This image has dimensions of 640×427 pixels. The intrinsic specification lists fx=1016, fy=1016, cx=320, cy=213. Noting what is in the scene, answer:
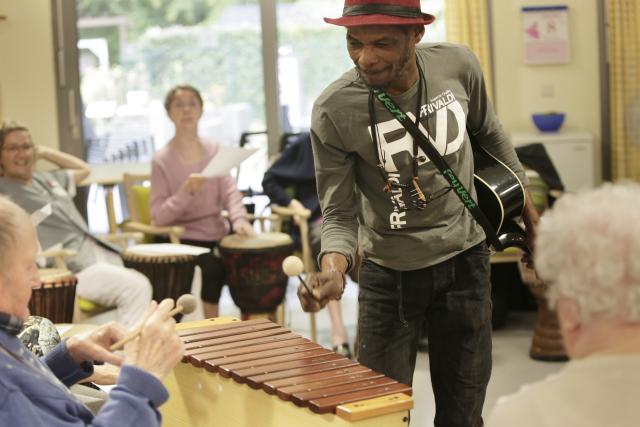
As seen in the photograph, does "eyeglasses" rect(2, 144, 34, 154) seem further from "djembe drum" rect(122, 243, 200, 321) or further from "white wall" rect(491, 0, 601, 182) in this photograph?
"white wall" rect(491, 0, 601, 182)

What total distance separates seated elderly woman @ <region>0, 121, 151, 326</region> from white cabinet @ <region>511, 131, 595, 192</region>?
2783 millimetres

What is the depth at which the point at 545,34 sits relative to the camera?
21.9ft

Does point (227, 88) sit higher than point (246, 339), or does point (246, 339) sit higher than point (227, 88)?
point (227, 88)

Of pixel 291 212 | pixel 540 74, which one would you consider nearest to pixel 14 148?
pixel 291 212

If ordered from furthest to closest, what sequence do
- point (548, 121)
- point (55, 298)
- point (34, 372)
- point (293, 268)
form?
point (548, 121) → point (55, 298) → point (293, 268) → point (34, 372)

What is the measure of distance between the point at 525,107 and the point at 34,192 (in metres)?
3.36

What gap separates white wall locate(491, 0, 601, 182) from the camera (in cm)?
671

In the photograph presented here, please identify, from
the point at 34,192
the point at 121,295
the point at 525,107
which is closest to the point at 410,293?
the point at 121,295

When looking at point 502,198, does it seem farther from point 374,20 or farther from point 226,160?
point 226,160

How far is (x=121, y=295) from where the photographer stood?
4.75m

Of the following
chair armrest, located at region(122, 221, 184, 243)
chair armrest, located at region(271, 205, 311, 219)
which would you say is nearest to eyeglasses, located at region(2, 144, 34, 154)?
chair armrest, located at region(122, 221, 184, 243)

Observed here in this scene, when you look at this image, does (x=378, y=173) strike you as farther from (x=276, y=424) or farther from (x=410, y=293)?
(x=276, y=424)

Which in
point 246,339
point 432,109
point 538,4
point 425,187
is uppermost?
point 538,4

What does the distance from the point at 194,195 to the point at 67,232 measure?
0.66m
